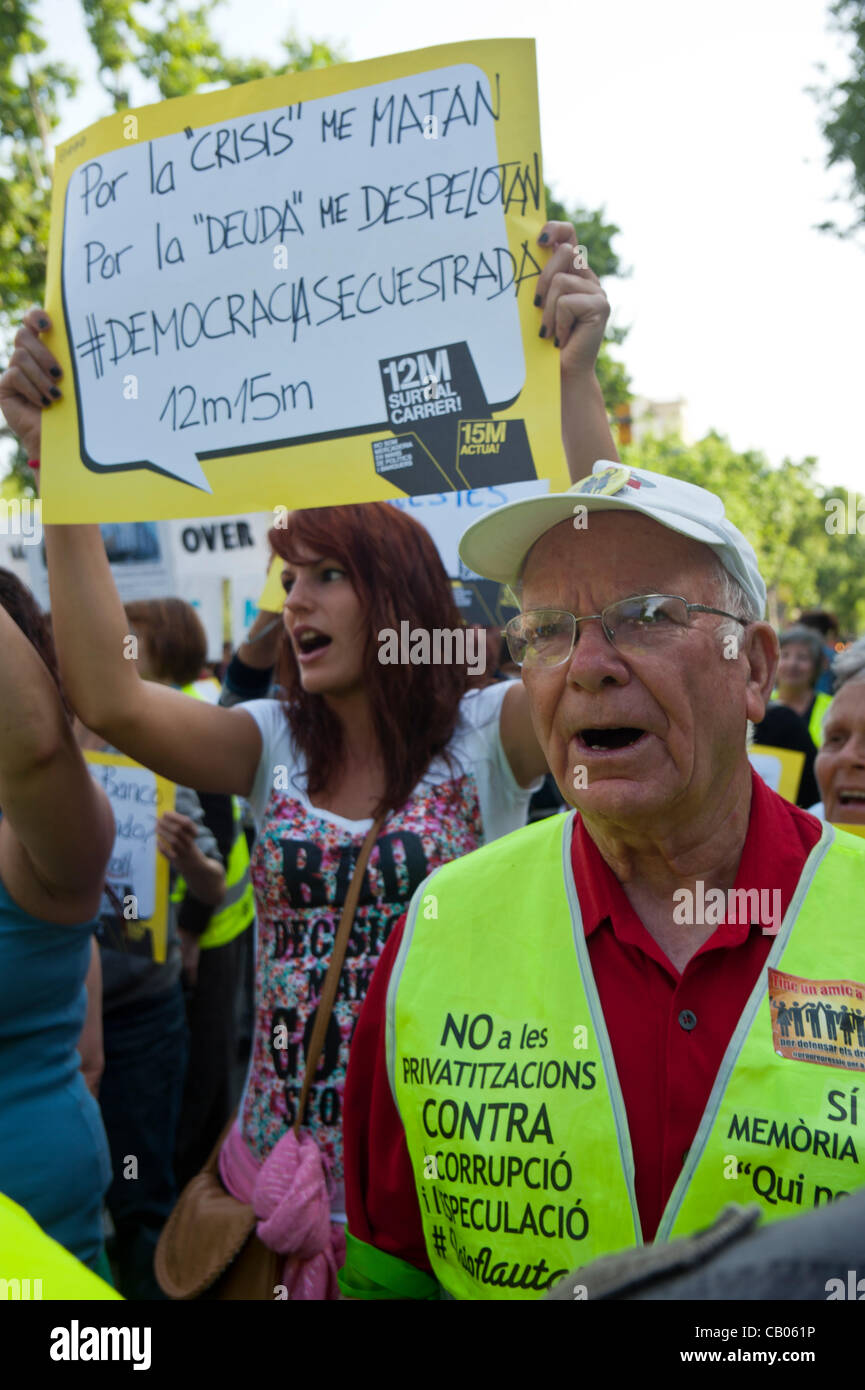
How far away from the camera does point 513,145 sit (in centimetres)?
202

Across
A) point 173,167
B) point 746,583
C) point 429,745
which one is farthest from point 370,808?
point 173,167

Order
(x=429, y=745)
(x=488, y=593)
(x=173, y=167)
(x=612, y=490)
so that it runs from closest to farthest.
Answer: (x=612, y=490)
(x=173, y=167)
(x=429, y=745)
(x=488, y=593)

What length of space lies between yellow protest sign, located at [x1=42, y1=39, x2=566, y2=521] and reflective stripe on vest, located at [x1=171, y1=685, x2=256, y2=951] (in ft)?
6.88

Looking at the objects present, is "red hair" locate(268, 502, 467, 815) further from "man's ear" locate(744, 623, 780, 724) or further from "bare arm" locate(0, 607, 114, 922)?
"man's ear" locate(744, 623, 780, 724)

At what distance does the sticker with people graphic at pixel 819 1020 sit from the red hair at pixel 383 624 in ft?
3.72

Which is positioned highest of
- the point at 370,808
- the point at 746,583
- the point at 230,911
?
the point at 746,583

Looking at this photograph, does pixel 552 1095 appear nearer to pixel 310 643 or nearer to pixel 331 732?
pixel 331 732

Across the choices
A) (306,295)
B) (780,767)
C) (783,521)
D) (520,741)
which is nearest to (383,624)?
(520,741)

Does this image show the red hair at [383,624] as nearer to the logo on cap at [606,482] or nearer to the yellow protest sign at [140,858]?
the logo on cap at [606,482]

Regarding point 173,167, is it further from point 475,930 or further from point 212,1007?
point 212,1007

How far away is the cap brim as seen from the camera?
1.56 m

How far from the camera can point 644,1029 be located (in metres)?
1.47

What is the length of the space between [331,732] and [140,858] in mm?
1295

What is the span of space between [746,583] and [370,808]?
101 cm
